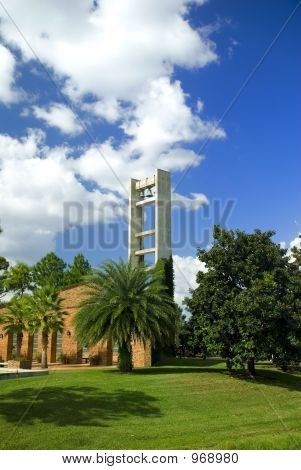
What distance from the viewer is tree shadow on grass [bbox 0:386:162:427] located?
13.8m

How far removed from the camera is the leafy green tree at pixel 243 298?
22.0 meters

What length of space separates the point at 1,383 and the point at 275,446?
14349 millimetres

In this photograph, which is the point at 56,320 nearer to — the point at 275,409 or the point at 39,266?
the point at 275,409

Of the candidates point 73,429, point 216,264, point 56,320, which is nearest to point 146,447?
point 73,429

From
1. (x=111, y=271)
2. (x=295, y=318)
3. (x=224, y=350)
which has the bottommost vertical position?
(x=224, y=350)

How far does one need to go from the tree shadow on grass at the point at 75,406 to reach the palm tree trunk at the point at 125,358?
6.72 m

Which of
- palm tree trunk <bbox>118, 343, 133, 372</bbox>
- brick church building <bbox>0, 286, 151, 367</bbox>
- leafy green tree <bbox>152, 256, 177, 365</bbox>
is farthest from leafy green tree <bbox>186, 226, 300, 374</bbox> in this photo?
brick church building <bbox>0, 286, 151, 367</bbox>

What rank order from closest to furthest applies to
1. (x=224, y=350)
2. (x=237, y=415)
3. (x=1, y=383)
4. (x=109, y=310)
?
(x=237, y=415) < (x=1, y=383) < (x=224, y=350) < (x=109, y=310)

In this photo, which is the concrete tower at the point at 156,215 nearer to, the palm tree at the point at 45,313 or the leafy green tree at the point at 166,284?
the leafy green tree at the point at 166,284

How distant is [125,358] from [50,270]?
46.7m

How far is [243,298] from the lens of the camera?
22.4 m

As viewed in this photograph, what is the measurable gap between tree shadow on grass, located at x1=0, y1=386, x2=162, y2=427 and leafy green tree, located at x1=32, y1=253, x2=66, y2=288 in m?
51.1

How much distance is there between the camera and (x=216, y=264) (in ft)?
79.5

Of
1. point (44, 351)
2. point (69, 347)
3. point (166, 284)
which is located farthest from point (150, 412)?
point (69, 347)
